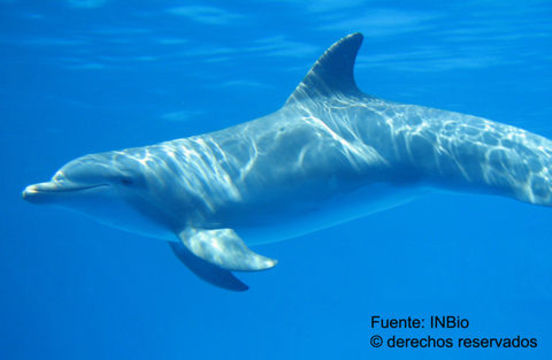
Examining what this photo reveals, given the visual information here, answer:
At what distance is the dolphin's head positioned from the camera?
540 cm

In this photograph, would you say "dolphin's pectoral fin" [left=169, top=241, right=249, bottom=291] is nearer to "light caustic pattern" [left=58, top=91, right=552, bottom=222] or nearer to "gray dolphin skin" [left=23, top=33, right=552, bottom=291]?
"gray dolphin skin" [left=23, top=33, right=552, bottom=291]

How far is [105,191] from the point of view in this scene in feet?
18.6

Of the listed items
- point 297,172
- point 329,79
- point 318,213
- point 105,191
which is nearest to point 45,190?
point 105,191

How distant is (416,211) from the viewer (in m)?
52.8

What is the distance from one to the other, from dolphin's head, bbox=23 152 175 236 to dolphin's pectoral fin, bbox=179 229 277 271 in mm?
633

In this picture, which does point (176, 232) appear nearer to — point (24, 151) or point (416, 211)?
point (24, 151)

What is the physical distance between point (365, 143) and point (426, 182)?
0.95 metres

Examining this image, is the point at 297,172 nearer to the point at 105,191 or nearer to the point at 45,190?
the point at 105,191

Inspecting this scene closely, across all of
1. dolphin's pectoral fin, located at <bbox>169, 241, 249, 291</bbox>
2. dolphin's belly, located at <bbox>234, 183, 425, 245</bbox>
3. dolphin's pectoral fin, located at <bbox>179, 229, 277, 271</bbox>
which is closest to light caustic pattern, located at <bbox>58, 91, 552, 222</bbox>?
dolphin's belly, located at <bbox>234, 183, 425, 245</bbox>

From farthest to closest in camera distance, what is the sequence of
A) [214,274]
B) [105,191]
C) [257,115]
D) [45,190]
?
[257,115]
[214,274]
[105,191]
[45,190]

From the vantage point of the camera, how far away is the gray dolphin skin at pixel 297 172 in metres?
5.86

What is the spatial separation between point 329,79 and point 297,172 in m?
1.81

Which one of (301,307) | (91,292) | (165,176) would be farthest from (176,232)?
(91,292)

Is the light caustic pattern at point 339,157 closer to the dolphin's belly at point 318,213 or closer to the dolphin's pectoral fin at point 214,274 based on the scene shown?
the dolphin's belly at point 318,213
